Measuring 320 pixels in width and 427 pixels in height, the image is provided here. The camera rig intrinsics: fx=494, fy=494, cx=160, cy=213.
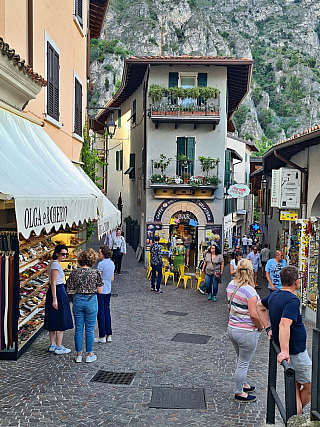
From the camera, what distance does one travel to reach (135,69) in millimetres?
23688

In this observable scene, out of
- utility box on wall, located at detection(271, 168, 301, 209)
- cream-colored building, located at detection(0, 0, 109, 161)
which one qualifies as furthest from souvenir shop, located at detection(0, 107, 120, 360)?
utility box on wall, located at detection(271, 168, 301, 209)

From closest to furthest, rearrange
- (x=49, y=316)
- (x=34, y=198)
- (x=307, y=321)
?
(x=34, y=198) → (x=49, y=316) → (x=307, y=321)

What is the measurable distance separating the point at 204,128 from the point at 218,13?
117 m

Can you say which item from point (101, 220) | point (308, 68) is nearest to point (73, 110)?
point (101, 220)

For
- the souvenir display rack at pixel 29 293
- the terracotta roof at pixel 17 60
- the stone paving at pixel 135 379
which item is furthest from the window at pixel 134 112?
the terracotta roof at pixel 17 60

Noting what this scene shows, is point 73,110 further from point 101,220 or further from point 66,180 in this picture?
point 66,180

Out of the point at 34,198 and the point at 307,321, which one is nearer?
the point at 34,198

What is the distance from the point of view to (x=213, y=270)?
46.2 feet

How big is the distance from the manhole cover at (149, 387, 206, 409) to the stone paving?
9 centimetres

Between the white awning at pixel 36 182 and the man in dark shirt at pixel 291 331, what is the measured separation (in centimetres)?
271

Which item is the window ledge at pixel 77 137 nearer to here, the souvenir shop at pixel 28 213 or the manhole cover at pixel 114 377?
the souvenir shop at pixel 28 213

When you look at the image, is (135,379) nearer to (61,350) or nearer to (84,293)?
(84,293)

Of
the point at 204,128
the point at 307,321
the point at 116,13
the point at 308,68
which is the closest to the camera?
the point at 307,321

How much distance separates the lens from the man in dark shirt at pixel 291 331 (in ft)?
15.8
